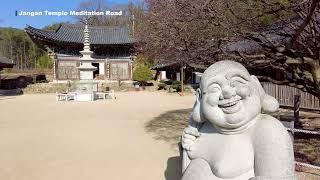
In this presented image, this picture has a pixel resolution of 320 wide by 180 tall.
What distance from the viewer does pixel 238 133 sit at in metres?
3.22

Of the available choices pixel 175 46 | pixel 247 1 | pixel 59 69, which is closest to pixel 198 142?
pixel 175 46

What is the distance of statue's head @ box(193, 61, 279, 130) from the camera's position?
3.12m

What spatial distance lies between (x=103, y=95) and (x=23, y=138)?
15.1 metres

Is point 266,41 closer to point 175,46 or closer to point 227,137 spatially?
point 175,46

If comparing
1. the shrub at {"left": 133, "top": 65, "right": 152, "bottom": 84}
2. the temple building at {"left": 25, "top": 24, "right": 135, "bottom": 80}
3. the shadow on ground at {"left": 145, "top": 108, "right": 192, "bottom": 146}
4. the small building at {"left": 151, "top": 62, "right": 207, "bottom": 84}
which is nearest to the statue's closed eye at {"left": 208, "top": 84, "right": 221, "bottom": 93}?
the shadow on ground at {"left": 145, "top": 108, "right": 192, "bottom": 146}

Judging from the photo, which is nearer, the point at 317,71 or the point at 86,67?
the point at 317,71

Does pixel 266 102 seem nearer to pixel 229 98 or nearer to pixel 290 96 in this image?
pixel 229 98

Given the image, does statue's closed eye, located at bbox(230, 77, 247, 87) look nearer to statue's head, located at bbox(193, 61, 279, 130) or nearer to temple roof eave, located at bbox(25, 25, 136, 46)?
statue's head, located at bbox(193, 61, 279, 130)

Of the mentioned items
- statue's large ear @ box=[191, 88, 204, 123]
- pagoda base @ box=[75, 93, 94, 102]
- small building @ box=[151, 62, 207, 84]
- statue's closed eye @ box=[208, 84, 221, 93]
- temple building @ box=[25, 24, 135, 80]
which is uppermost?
temple building @ box=[25, 24, 135, 80]

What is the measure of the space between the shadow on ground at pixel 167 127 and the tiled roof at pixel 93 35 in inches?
930

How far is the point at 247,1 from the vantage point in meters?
7.16

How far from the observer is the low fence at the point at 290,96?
1595 cm

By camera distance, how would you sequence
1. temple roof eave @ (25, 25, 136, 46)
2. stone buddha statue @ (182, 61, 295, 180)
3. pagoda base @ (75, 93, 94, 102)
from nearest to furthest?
stone buddha statue @ (182, 61, 295, 180), pagoda base @ (75, 93, 94, 102), temple roof eave @ (25, 25, 136, 46)

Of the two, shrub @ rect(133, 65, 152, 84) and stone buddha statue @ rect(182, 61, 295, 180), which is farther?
shrub @ rect(133, 65, 152, 84)
